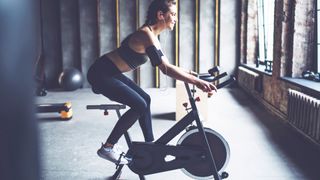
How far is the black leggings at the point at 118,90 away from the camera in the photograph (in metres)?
2.39

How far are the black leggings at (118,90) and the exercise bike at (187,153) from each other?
0.62 ft

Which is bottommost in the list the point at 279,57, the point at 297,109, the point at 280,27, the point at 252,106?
the point at 252,106

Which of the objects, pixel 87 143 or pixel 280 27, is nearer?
pixel 87 143

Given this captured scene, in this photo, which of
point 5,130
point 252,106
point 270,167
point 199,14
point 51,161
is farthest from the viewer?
point 199,14

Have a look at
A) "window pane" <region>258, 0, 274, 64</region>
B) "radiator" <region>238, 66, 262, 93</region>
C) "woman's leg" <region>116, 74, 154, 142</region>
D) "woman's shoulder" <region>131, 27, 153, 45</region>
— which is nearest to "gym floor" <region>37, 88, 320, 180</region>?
"radiator" <region>238, 66, 262, 93</region>

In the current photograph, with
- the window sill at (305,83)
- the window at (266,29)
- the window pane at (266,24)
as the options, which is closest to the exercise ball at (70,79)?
the window at (266,29)

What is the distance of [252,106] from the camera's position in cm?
621

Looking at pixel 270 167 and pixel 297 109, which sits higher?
pixel 297 109

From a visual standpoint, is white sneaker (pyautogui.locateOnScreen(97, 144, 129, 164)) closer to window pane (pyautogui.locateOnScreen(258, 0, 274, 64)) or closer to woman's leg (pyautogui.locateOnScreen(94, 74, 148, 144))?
woman's leg (pyautogui.locateOnScreen(94, 74, 148, 144))

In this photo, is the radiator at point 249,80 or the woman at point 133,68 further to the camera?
the radiator at point 249,80

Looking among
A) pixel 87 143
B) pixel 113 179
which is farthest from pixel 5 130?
pixel 87 143

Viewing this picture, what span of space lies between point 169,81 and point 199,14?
1.96m

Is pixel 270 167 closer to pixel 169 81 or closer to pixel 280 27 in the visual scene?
pixel 280 27

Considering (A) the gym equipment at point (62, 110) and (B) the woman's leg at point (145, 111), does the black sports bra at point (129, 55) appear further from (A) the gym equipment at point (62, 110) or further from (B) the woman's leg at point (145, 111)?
(A) the gym equipment at point (62, 110)
